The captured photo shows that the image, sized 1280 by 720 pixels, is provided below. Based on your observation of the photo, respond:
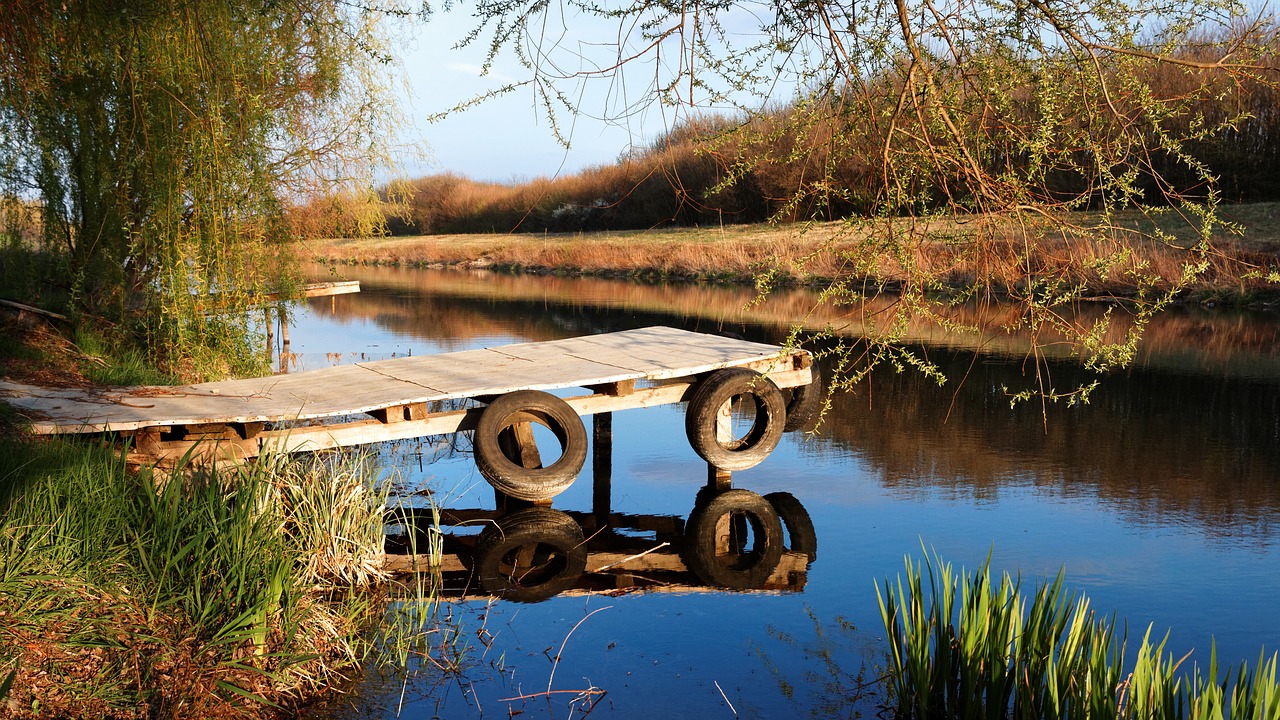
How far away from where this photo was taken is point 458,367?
867 centimetres

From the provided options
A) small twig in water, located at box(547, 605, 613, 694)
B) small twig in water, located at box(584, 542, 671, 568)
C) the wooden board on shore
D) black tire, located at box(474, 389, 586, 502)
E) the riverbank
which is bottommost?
small twig in water, located at box(547, 605, 613, 694)

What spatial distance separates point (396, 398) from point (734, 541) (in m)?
2.50

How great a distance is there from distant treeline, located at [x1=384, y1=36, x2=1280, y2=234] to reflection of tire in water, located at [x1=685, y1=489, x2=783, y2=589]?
90.4 inches

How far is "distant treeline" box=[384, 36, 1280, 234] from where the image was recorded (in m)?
4.11

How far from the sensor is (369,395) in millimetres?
7527

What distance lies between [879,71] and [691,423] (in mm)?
4531

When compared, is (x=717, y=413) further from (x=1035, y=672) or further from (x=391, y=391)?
(x=1035, y=672)

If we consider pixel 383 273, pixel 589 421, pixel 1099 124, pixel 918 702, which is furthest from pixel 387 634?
pixel 383 273

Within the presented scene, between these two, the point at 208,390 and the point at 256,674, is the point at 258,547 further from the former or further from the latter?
the point at 208,390

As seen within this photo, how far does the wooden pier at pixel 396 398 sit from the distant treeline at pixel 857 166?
1.33 metres

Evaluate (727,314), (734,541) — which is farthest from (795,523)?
(727,314)

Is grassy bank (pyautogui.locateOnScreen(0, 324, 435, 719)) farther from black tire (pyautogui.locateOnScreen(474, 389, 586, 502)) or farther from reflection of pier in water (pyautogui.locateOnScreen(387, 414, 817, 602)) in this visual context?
black tire (pyautogui.locateOnScreen(474, 389, 586, 502))

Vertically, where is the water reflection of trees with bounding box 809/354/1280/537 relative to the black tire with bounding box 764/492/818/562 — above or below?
above

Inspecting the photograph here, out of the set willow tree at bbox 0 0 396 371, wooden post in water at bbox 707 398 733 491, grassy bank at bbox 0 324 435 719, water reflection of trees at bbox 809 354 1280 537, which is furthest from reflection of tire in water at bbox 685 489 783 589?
willow tree at bbox 0 0 396 371
